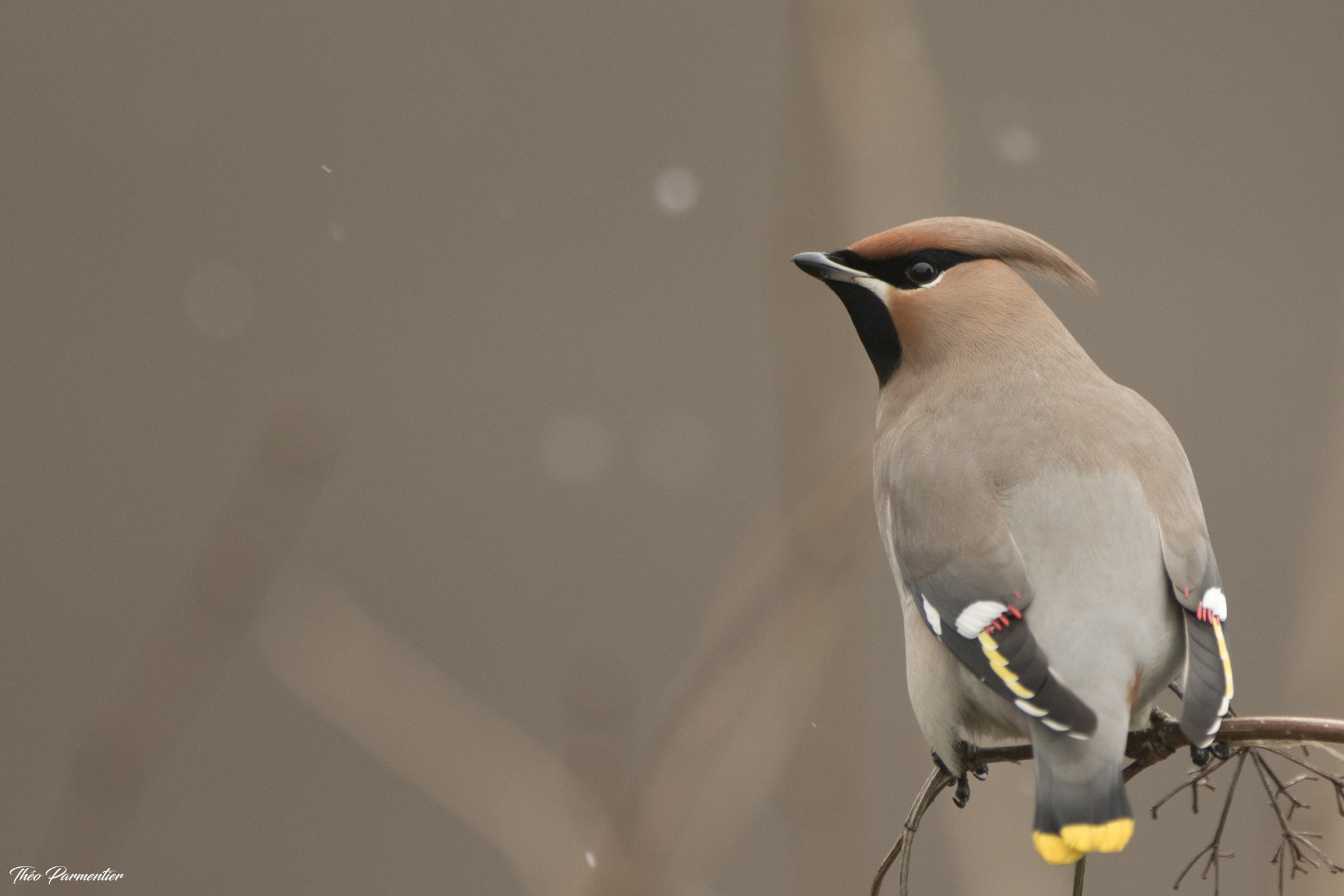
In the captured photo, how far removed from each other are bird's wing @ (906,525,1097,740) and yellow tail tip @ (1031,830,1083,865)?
12 centimetres

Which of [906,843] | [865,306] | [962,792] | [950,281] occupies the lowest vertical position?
[962,792]

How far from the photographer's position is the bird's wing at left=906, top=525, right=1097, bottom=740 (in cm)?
153

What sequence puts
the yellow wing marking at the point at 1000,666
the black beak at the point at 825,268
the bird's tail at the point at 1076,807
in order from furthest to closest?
the black beak at the point at 825,268 → the yellow wing marking at the point at 1000,666 → the bird's tail at the point at 1076,807

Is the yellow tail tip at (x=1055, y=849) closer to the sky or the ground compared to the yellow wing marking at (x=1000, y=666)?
closer to the ground

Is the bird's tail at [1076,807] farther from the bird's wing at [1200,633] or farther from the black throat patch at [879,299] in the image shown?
the black throat patch at [879,299]

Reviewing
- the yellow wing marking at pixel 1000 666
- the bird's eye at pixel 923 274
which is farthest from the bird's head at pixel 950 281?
the yellow wing marking at pixel 1000 666

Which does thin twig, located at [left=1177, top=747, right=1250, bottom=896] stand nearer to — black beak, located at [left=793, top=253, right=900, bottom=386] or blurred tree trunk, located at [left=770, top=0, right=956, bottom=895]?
blurred tree trunk, located at [left=770, top=0, right=956, bottom=895]

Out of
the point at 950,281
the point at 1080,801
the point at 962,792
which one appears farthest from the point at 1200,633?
the point at 950,281

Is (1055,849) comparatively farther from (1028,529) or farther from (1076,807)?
(1028,529)

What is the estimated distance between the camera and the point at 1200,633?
1.61 meters

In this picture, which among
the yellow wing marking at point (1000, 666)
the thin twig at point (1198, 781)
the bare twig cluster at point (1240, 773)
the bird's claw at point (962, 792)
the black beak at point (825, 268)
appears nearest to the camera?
the bare twig cluster at point (1240, 773)

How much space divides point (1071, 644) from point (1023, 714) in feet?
0.35

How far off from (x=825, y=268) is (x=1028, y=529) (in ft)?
1.79

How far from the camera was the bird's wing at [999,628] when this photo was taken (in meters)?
1.53
